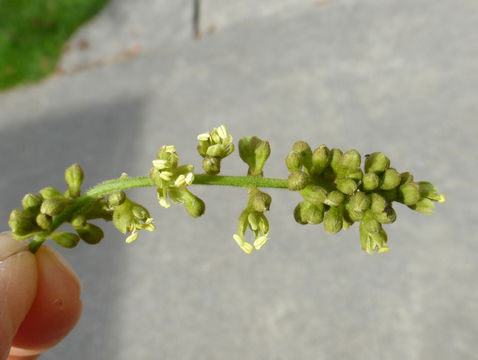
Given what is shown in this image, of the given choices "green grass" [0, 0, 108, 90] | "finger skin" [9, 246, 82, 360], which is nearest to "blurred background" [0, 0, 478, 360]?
"green grass" [0, 0, 108, 90]

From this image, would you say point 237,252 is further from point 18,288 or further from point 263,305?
Answer: point 18,288

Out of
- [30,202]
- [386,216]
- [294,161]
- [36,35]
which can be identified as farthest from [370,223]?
[36,35]

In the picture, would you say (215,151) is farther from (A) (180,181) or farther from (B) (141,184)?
(B) (141,184)

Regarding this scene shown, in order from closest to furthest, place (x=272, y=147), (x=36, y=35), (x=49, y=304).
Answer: (x=49, y=304) < (x=272, y=147) < (x=36, y=35)

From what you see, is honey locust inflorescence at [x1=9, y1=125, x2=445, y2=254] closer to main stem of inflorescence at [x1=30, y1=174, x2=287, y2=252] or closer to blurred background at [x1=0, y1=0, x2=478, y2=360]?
main stem of inflorescence at [x1=30, y1=174, x2=287, y2=252]

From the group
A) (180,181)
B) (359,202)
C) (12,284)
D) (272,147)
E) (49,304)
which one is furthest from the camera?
(272,147)

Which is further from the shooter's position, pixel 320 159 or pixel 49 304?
pixel 49 304

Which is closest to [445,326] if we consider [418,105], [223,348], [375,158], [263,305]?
[263,305]

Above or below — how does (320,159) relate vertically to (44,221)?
above
